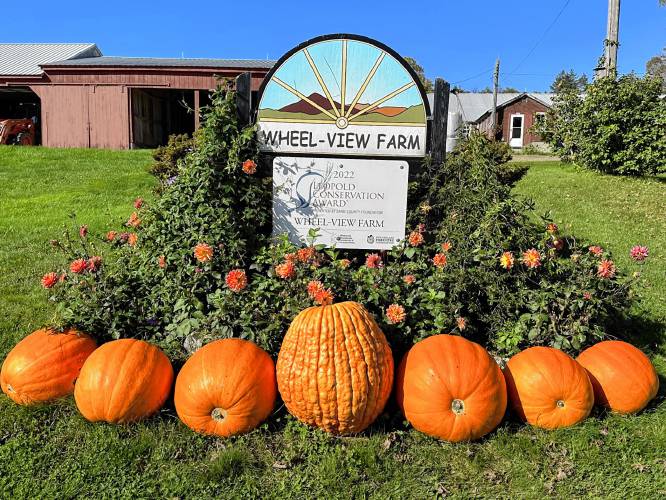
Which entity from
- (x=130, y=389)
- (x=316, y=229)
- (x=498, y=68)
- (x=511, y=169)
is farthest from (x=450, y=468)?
(x=498, y=68)

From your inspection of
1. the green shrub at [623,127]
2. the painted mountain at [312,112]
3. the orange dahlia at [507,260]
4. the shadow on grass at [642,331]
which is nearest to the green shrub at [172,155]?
the painted mountain at [312,112]

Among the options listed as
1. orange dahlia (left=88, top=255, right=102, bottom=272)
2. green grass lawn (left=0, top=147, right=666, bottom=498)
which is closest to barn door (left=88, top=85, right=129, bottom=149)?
orange dahlia (left=88, top=255, right=102, bottom=272)

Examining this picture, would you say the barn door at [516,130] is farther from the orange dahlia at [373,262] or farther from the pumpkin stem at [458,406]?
the pumpkin stem at [458,406]

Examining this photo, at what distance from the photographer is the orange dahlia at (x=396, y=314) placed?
3.16 metres

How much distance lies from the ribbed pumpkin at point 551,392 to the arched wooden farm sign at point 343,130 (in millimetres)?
1615

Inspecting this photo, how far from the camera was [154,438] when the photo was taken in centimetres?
A: 282

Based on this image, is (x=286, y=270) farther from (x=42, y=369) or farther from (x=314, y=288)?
(x=42, y=369)

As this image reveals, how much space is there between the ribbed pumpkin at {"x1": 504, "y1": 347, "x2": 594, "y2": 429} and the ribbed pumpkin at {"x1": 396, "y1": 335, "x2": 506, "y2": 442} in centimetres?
17

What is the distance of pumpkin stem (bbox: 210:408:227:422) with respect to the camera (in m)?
2.83

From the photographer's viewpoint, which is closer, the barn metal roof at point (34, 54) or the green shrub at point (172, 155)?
the green shrub at point (172, 155)

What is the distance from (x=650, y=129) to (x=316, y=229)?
11.3 m

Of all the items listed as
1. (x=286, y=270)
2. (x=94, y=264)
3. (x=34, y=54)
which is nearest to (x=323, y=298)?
(x=286, y=270)

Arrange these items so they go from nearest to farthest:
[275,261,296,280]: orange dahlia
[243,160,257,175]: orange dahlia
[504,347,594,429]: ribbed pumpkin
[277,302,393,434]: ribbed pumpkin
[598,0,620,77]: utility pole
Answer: [277,302,393,434]: ribbed pumpkin < [504,347,594,429]: ribbed pumpkin < [275,261,296,280]: orange dahlia < [243,160,257,175]: orange dahlia < [598,0,620,77]: utility pole

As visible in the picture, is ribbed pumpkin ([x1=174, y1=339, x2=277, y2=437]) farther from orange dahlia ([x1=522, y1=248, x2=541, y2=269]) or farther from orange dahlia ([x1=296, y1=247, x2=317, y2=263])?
orange dahlia ([x1=522, y1=248, x2=541, y2=269])
